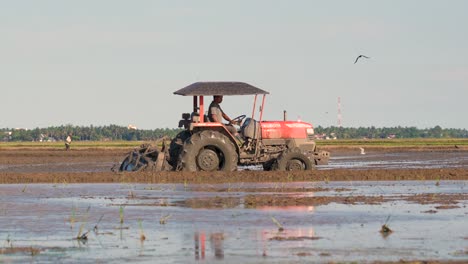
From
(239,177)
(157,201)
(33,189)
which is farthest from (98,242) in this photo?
(239,177)

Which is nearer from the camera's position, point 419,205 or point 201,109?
point 419,205

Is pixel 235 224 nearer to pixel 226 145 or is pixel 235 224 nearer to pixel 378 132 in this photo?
pixel 226 145

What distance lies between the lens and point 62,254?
13688 millimetres

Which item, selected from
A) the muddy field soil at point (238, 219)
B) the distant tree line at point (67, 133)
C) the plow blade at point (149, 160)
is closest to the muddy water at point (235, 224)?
the muddy field soil at point (238, 219)

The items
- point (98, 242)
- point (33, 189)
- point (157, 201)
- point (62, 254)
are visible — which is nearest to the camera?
point (62, 254)

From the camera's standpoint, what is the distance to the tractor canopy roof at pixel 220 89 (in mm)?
29531

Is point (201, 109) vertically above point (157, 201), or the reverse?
point (201, 109)

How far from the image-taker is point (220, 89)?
29.6m

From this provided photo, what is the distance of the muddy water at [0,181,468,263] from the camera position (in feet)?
44.4

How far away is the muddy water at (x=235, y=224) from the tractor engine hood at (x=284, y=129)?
16.8ft

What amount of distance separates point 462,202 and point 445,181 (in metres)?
6.95

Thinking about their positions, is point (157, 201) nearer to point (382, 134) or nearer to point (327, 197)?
point (327, 197)

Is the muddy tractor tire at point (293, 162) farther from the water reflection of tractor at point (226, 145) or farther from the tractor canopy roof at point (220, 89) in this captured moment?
the tractor canopy roof at point (220, 89)

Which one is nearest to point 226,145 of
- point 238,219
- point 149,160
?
point 149,160
